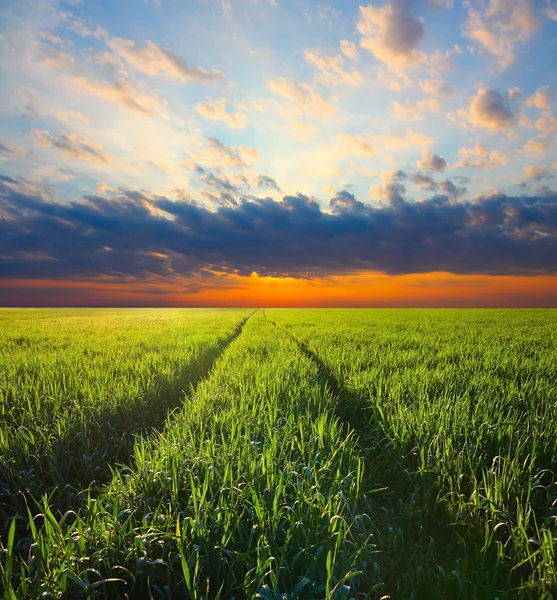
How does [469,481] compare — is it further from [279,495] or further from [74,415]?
[74,415]

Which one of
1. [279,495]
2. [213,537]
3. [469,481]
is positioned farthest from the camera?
[469,481]

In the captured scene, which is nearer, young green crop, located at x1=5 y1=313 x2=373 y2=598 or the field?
young green crop, located at x1=5 y1=313 x2=373 y2=598

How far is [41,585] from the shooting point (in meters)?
1.92

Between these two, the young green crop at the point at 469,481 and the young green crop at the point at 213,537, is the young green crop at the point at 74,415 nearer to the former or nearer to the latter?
the young green crop at the point at 213,537

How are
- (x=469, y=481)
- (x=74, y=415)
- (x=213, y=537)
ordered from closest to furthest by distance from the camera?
(x=213, y=537) < (x=469, y=481) < (x=74, y=415)

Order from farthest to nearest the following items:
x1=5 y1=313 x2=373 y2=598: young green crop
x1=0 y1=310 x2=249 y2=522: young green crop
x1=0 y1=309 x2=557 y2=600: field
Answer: x1=0 y1=310 x2=249 y2=522: young green crop → x1=0 y1=309 x2=557 y2=600: field → x1=5 y1=313 x2=373 y2=598: young green crop

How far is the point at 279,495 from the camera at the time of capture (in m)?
2.57

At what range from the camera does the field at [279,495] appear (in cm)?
208

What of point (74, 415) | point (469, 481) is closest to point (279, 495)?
point (469, 481)

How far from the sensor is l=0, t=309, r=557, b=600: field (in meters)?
2.08

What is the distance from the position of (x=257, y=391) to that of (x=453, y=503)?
326 cm

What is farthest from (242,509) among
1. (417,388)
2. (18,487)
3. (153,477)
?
(417,388)

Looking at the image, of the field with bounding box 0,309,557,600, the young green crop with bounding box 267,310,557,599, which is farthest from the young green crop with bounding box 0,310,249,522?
the young green crop with bounding box 267,310,557,599

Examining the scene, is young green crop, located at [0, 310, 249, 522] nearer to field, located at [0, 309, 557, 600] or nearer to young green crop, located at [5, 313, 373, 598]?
field, located at [0, 309, 557, 600]
